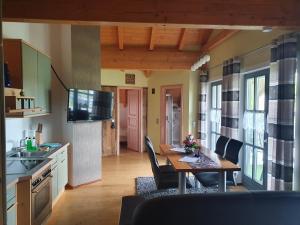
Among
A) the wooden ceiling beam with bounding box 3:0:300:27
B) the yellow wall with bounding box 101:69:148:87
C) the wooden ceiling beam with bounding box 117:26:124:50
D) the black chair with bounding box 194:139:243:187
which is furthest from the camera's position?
the yellow wall with bounding box 101:69:148:87

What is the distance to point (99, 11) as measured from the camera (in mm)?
2754

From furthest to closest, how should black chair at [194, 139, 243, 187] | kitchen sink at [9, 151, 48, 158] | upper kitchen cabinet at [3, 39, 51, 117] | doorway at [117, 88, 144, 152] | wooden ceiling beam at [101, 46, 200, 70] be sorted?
doorway at [117, 88, 144, 152] → wooden ceiling beam at [101, 46, 200, 70] → black chair at [194, 139, 243, 187] → kitchen sink at [9, 151, 48, 158] → upper kitchen cabinet at [3, 39, 51, 117]

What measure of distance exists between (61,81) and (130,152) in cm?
390

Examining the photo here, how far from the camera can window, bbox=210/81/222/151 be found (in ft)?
18.7

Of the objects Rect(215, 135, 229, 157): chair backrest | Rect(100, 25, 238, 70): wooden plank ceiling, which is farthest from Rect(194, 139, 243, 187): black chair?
Rect(100, 25, 238, 70): wooden plank ceiling

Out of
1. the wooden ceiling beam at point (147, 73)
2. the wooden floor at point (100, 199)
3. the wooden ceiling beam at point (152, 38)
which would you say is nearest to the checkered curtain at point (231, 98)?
the wooden floor at point (100, 199)

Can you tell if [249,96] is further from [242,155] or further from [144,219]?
[144,219]

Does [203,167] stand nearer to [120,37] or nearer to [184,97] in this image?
[120,37]

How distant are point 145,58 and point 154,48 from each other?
345mm

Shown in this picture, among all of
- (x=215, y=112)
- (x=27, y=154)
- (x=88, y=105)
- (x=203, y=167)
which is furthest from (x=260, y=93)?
(x=27, y=154)

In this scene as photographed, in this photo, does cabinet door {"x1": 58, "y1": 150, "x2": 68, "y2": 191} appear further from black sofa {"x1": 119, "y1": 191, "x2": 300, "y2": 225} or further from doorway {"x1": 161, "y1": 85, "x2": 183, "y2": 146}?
doorway {"x1": 161, "y1": 85, "x2": 183, "y2": 146}

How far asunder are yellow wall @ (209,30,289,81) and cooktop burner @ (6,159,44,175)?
3.25m

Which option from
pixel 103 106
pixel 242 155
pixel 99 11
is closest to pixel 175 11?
pixel 99 11

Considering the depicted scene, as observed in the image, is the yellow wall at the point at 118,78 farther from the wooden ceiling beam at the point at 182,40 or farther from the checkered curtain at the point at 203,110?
the checkered curtain at the point at 203,110
